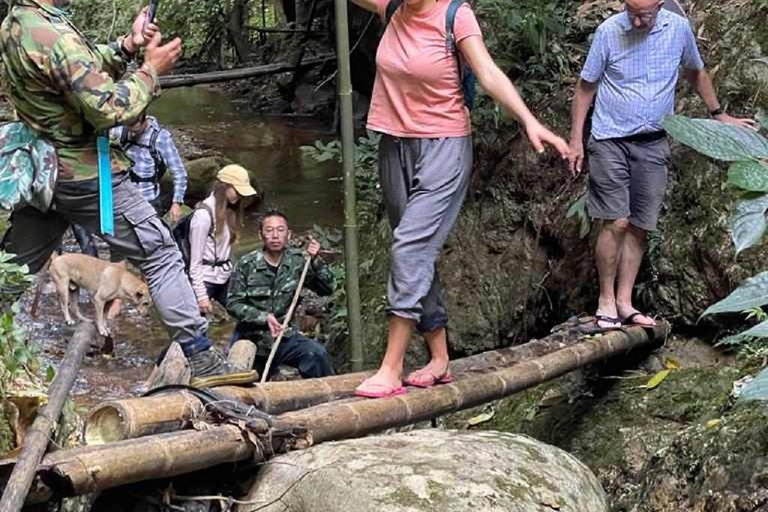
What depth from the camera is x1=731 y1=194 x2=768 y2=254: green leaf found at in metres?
1.48

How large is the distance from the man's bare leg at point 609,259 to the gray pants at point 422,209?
1129mm

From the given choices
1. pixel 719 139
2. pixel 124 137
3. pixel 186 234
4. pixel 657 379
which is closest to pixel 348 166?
pixel 657 379

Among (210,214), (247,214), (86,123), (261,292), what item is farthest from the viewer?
(247,214)

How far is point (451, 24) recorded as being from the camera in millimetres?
3656

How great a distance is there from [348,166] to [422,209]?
0.90 meters

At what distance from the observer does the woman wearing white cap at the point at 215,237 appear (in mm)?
5977

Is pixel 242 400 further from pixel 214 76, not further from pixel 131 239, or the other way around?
pixel 214 76

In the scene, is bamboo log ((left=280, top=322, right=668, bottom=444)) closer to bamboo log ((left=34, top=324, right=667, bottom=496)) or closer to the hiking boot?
bamboo log ((left=34, top=324, right=667, bottom=496))

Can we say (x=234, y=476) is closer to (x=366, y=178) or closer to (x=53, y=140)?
(x=53, y=140)

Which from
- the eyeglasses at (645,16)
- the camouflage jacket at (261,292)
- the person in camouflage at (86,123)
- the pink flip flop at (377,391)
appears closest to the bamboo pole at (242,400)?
the pink flip flop at (377,391)

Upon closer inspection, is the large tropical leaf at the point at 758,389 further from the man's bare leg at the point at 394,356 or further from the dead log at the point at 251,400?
the man's bare leg at the point at 394,356

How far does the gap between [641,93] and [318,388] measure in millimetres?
1885

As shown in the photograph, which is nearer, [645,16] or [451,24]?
[451,24]

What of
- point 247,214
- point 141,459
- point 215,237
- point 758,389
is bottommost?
point 247,214
